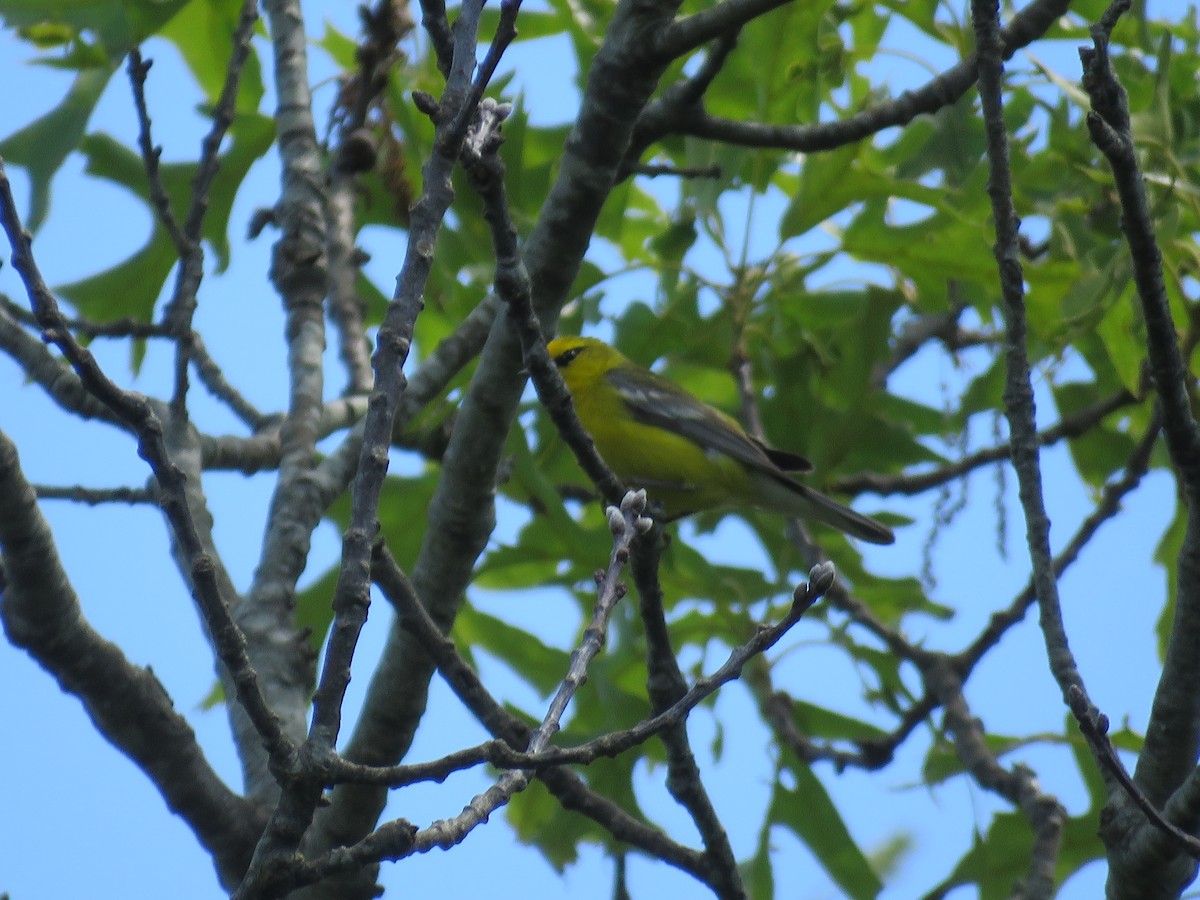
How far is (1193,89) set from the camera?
17.0ft

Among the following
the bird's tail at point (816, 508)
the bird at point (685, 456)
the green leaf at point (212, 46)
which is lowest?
the bird's tail at point (816, 508)

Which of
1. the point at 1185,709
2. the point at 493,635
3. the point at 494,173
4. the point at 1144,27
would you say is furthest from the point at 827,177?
the point at 494,173

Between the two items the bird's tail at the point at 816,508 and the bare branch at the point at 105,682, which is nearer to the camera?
the bare branch at the point at 105,682

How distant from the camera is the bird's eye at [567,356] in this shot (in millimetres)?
7500

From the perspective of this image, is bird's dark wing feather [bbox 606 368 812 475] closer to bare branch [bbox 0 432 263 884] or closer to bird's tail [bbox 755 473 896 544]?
bird's tail [bbox 755 473 896 544]

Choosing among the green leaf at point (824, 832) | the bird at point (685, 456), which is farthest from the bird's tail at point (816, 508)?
the green leaf at point (824, 832)

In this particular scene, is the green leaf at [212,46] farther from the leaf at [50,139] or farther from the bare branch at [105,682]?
the bare branch at [105,682]

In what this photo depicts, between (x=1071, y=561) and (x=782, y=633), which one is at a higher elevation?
(x=1071, y=561)

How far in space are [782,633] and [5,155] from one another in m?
3.76

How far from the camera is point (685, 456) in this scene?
6707mm

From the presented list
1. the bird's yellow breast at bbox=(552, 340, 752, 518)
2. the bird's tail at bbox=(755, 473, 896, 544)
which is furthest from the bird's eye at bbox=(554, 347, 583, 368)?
the bird's tail at bbox=(755, 473, 896, 544)

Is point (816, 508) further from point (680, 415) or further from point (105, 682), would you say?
point (105, 682)

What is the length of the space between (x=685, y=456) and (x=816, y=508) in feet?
2.38

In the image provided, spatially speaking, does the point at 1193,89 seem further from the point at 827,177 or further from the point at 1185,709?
the point at 1185,709
